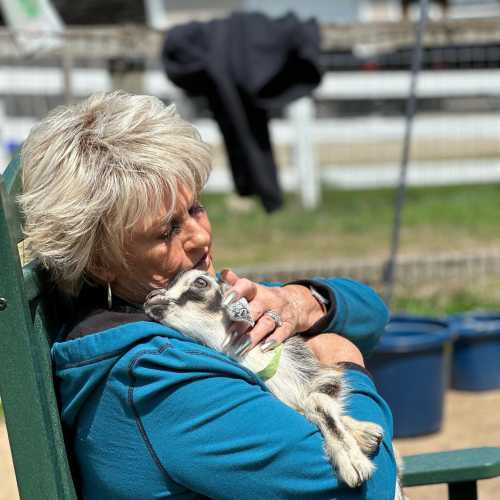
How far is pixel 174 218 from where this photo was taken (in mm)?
1874

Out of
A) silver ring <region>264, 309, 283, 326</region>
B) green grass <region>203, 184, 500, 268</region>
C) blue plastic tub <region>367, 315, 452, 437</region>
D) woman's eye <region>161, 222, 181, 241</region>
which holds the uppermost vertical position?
woman's eye <region>161, 222, 181, 241</region>

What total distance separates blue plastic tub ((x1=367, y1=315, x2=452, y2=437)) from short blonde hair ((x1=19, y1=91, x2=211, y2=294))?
2.77 m

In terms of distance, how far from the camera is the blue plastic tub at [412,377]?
14.7ft

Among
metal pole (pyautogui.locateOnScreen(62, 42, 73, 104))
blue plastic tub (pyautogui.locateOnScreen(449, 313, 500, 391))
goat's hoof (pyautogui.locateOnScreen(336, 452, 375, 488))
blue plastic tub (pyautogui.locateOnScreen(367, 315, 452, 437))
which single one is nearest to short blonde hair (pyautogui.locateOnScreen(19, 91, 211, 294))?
goat's hoof (pyautogui.locateOnScreen(336, 452, 375, 488))

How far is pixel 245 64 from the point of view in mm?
4773

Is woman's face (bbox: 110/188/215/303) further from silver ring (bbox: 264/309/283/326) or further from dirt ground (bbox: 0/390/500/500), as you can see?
dirt ground (bbox: 0/390/500/500)

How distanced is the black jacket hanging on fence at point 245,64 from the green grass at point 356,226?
8.51 ft

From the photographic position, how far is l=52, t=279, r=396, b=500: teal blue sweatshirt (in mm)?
A: 1658

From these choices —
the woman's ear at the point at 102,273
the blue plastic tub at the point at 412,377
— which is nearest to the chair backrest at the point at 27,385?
the woman's ear at the point at 102,273

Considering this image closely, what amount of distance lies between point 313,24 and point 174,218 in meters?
3.31

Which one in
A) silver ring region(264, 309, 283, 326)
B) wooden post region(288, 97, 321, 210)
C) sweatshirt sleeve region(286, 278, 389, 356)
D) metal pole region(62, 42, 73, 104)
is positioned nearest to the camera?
silver ring region(264, 309, 283, 326)

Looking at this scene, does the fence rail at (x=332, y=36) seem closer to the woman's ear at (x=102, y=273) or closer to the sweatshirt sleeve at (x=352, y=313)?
the sweatshirt sleeve at (x=352, y=313)

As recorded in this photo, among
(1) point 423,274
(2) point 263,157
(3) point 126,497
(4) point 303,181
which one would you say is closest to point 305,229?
(4) point 303,181

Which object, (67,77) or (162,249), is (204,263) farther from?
(67,77)
